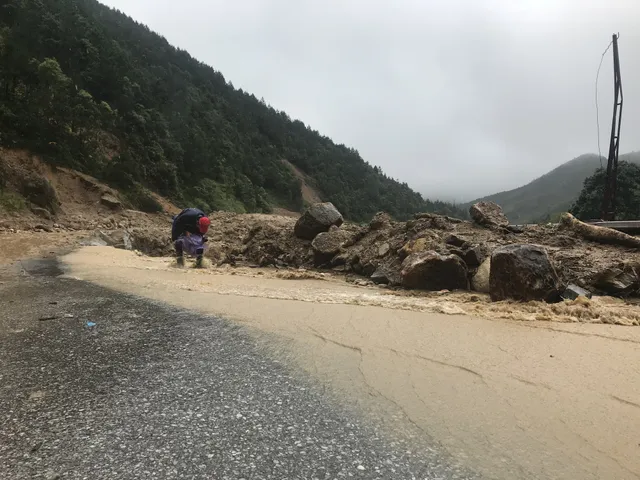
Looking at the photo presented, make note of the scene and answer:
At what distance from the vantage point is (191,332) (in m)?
4.24

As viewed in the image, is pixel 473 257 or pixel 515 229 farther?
pixel 515 229

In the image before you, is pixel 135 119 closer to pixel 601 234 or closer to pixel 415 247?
pixel 415 247

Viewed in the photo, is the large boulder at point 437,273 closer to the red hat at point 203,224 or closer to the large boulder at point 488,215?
the large boulder at point 488,215

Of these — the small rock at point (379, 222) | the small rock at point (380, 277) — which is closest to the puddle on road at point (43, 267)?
the small rock at point (380, 277)

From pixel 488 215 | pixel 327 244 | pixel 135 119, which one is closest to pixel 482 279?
pixel 488 215

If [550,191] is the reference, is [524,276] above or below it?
below

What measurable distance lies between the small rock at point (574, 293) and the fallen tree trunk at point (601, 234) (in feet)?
6.08

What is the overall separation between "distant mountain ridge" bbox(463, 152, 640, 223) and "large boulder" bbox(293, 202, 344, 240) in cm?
12658

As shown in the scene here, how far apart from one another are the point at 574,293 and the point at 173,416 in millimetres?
5273

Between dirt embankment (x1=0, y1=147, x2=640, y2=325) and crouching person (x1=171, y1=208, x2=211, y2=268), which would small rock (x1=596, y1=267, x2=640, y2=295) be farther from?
crouching person (x1=171, y1=208, x2=211, y2=268)

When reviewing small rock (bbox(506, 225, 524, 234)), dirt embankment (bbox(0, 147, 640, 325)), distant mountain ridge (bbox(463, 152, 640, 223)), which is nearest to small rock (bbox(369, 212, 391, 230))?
dirt embankment (bbox(0, 147, 640, 325))

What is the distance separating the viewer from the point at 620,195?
22828 mm

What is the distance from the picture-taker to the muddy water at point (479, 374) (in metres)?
2.23

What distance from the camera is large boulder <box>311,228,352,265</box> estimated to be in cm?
957
